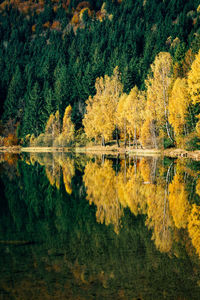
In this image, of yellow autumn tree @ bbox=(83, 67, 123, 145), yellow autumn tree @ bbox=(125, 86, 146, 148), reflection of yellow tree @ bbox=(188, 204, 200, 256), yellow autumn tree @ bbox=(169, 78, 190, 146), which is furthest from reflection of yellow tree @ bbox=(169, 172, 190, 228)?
yellow autumn tree @ bbox=(83, 67, 123, 145)

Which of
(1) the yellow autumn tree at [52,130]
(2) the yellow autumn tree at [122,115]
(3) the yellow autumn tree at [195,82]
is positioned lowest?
(1) the yellow autumn tree at [52,130]

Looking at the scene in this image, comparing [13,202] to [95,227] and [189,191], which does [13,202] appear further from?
[189,191]

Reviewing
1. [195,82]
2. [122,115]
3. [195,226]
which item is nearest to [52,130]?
[122,115]

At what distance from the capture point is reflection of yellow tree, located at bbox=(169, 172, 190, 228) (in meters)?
9.02

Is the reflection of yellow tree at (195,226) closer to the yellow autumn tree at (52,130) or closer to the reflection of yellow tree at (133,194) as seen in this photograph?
the reflection of yellow tree at (133,194)

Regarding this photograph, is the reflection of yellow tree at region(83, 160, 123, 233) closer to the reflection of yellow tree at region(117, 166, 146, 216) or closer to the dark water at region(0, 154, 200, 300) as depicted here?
the dark water at region(0, 154, 200, 300)

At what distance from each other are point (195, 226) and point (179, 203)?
8.94 feet

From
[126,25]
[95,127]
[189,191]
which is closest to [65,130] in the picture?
[95,127]

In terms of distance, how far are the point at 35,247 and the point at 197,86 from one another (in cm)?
3159

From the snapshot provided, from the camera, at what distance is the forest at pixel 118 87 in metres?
46.4

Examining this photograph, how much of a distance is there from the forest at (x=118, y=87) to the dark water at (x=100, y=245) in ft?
81.3

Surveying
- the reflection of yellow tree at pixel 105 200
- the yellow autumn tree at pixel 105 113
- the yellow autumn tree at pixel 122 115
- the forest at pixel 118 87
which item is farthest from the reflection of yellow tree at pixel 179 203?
the yellow autumn tree at pixel 105 113

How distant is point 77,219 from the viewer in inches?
359

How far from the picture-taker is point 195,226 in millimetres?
8406
